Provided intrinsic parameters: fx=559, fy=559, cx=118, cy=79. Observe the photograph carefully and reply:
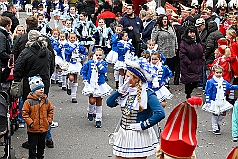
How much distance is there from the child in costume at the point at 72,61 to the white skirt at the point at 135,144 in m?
6.16

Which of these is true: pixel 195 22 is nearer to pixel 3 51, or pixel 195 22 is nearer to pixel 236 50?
pixel 236 50

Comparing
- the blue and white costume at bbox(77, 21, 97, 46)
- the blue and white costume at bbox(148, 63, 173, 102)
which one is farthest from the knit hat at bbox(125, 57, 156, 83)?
the blue and white costume at bbox(77, 21, 97, 46)

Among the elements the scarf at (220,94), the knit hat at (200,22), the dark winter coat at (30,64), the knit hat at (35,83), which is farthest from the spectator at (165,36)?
the knit hat at (35,83)

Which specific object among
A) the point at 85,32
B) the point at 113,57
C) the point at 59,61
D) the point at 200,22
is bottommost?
the point at 59,61

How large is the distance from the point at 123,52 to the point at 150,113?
7.18 metres

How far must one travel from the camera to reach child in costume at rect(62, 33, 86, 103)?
13180mm

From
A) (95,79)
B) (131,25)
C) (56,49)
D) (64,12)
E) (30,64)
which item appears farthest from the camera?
(64,12)

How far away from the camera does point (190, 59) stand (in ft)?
42.6

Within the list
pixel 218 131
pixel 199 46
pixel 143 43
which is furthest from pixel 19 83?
pixel 143 43

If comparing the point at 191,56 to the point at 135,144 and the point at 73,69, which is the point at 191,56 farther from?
the point at 135,144

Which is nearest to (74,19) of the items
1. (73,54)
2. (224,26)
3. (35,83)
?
(224,26)

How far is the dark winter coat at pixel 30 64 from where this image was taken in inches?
355

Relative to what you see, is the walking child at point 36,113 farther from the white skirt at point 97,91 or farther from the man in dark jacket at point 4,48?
the white skirt at point 97,91

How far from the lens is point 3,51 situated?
10.2 metres
